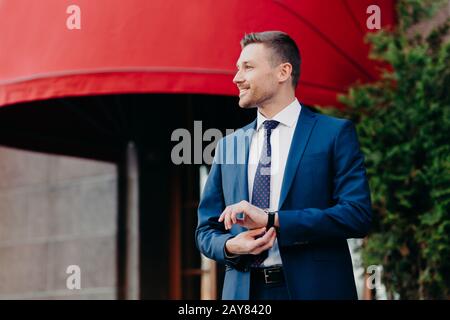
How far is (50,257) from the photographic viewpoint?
932 cm

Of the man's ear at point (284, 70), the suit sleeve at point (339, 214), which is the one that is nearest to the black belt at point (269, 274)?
the suit sleeve at point (339, 214)

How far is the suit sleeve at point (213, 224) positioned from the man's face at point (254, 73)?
10.0 inches

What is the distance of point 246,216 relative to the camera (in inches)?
93.2

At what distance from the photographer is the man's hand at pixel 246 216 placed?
235cm

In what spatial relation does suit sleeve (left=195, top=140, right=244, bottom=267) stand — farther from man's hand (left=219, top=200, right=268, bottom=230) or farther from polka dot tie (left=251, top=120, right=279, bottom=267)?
man's hand (left=219, top=200, right=268, bottom=230)

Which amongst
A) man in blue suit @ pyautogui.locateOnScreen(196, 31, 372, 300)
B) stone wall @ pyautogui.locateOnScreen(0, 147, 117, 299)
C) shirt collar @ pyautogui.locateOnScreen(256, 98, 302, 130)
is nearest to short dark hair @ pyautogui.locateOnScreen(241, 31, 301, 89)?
man in blue suit @ pyautogui.locateOnScreen(196, 31, 372, 300)

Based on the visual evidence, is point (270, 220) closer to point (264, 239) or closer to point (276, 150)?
point (264, 239)

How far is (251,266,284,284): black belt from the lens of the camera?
8.28ft

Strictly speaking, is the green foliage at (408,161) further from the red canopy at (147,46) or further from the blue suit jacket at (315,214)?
the blue suit jacket at (315,214)

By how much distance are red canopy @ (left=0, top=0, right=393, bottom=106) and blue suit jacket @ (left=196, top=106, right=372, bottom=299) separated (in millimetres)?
3010

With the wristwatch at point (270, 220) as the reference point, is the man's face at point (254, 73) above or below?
above

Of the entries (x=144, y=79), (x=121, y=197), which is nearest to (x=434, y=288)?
(x=144, y=79)

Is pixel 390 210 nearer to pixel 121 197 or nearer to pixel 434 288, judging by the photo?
pixel 434 288
